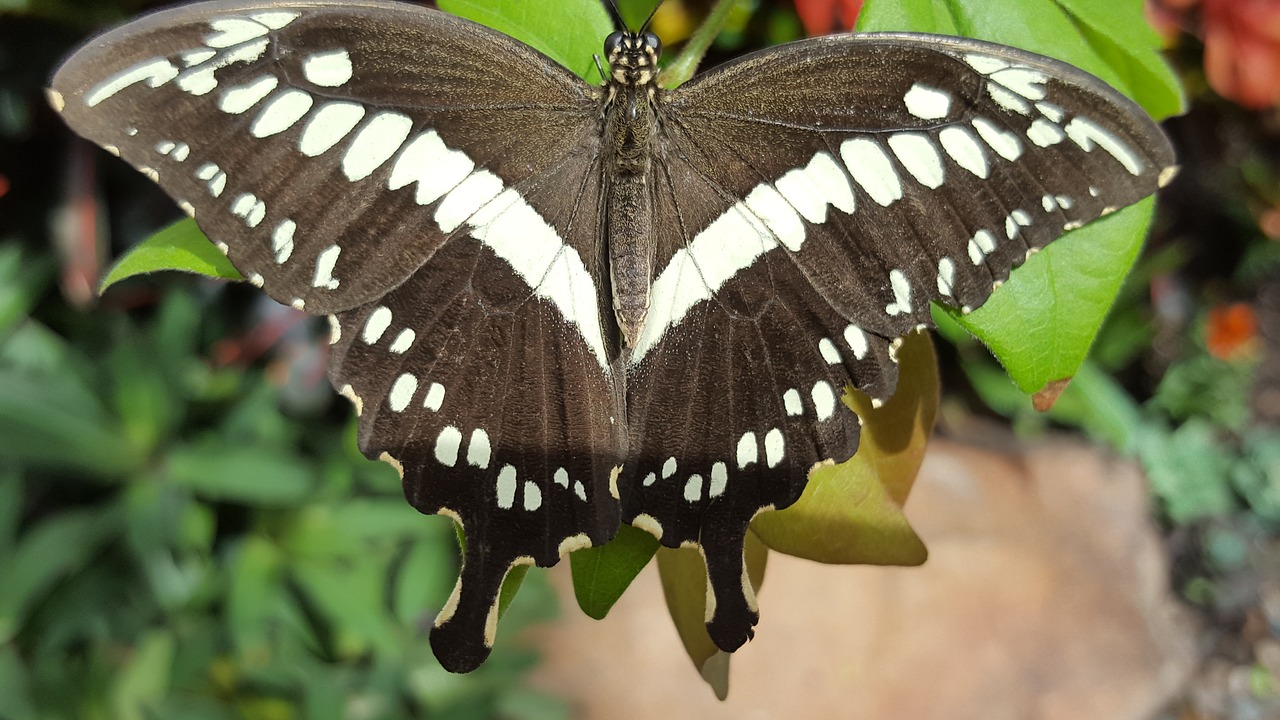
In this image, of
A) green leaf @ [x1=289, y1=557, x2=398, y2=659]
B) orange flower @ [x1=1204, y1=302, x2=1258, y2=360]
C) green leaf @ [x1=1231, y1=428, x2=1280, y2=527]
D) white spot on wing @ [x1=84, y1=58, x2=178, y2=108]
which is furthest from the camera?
green leaf @ [x1=1231, y1=428, x2=1280, y2=527]

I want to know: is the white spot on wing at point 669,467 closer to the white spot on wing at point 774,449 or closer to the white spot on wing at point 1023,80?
the white spot on wing at point 774,449

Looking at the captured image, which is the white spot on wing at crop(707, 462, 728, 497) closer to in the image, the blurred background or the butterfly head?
the butterfly head

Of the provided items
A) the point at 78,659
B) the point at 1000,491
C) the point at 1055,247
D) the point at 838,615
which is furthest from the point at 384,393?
the point at 1000,491

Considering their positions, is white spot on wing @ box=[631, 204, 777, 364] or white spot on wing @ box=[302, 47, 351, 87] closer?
white spot on wing @ box=[302, 47, 351, 87]

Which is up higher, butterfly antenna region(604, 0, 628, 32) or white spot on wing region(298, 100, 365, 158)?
butterfly antenna region(604, 0, 628, 32)

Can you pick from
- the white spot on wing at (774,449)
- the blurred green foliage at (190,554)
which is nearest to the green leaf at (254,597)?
the blurred green foliage at (190,554)

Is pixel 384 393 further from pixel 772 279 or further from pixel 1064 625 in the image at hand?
pixel 1064 625

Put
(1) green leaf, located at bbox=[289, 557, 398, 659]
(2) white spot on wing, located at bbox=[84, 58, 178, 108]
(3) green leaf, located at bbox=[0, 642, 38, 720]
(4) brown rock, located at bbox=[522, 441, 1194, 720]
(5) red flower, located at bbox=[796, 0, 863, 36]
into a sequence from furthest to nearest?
(4) brown rock, located at bbox=[522, 441, 1194, 720], (1) green leaf, located at bbox=[289, 557, 398, 659], (3) green leaf, located at bbox=[0, 642, 38, 720], (5) red flower, located at bbox=[796, 0, 863, 36], (2) white spot on wing, located at bbox=[84, 58, 178, 108]

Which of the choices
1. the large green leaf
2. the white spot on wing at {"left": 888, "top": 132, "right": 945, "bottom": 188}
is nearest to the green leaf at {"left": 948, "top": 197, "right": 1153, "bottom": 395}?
the large green leaf
